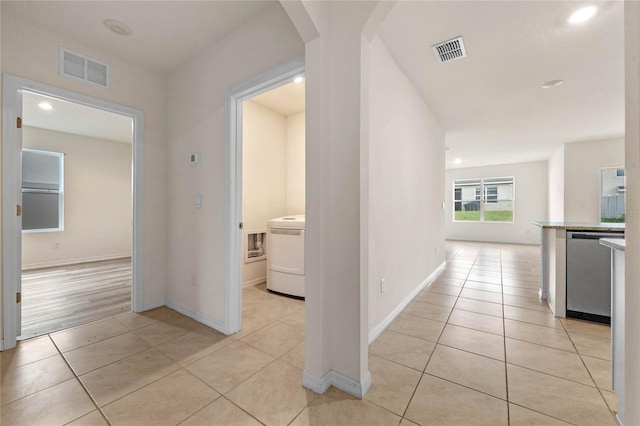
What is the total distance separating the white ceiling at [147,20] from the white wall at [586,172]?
7367mm

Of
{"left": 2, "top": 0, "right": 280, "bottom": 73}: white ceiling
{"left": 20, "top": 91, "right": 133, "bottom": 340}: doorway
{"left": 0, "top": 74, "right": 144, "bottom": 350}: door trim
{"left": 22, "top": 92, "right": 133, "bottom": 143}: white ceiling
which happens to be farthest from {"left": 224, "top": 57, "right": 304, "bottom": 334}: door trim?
{"left": 22, "top": 92, "right": 133, "bottom": 143}: white ceiling

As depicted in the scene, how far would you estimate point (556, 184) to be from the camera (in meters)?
6.64

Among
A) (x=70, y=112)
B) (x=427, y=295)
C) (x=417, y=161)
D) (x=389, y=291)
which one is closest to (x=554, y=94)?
(x=417, y=161)

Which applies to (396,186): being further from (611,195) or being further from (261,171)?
(611,195)

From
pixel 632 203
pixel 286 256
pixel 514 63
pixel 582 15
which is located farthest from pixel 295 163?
pixel 632 203

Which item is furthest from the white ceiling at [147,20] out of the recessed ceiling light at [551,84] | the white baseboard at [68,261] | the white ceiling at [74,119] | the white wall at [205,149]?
the white baseboard at [68,261]

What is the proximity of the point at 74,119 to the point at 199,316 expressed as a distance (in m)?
4.60

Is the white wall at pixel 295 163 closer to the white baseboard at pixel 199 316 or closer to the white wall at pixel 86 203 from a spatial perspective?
the white baseboard at pixel 199 316

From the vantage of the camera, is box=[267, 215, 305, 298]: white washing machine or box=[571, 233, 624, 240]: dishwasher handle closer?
box=[571, 233, 624, 240]: dishwasher handle

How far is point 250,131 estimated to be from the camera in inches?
145

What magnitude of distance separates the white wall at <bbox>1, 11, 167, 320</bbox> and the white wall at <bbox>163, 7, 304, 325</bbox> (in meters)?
0.11

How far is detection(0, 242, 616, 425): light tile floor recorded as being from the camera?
135 cm

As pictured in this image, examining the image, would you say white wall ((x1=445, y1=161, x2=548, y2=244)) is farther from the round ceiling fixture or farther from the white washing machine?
the round ceiling fixture

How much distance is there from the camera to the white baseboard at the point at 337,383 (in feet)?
4.83
